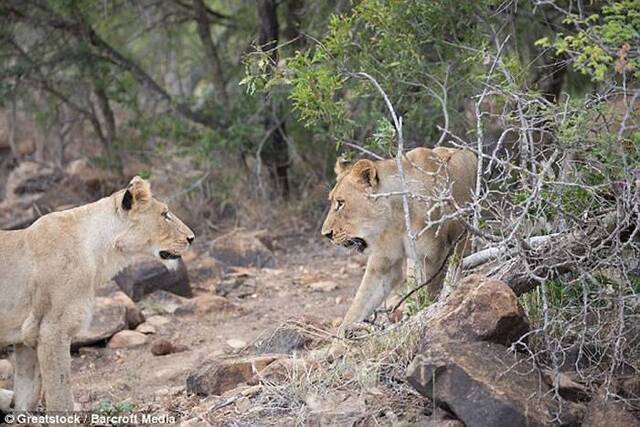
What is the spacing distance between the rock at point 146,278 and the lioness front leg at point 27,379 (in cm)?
320

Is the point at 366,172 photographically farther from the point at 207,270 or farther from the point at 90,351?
the point at 207,270

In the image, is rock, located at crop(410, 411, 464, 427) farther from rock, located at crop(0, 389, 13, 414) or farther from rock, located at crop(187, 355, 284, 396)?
rock, located at crop(0, 389, 13, 414)

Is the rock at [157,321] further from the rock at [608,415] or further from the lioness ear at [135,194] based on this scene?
the rock at [608,415]

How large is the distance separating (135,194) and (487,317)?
8.19 feet

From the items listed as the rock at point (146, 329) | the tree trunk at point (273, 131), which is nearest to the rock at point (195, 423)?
the rock at point (146, 329)

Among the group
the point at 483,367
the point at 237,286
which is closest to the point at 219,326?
the point at 237,286

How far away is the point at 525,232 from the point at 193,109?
306 inches

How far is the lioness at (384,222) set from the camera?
714 centimetres

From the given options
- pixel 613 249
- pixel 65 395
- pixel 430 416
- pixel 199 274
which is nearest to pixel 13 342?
pixel 65 395

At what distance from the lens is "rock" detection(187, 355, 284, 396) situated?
6688 mm

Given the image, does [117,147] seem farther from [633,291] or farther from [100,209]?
[633,291]

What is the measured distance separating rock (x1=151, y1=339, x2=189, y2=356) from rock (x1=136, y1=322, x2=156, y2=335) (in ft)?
1.74

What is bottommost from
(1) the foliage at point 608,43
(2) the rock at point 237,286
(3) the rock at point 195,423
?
(2) the rock at point 237,286

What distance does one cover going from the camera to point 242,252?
11008mm
